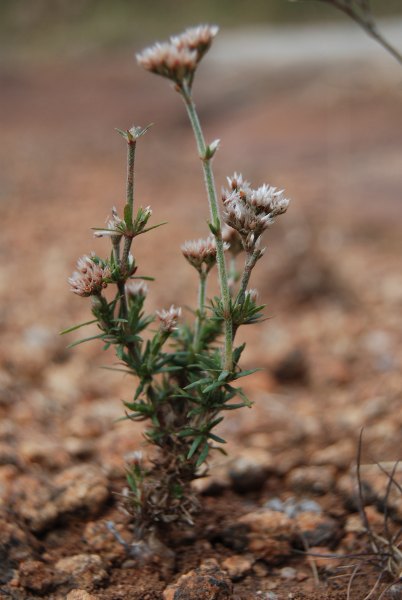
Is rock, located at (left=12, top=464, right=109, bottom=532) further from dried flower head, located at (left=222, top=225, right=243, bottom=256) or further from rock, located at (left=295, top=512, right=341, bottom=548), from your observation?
dried flower head, located at (left=222, top=225, right=243, bottom=256)

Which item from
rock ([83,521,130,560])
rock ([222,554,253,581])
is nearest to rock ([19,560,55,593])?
rock ([83,521,130,560])

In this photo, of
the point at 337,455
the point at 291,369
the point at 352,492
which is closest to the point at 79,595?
the point at 352,492

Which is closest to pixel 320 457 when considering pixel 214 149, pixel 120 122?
pixel 214 149

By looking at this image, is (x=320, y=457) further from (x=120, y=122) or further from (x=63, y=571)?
(x=120, y=122)

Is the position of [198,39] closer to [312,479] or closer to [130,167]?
[130,167]

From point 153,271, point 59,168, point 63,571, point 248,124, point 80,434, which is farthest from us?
point 248,124

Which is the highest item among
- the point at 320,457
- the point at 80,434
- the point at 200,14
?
the point at 200,14
